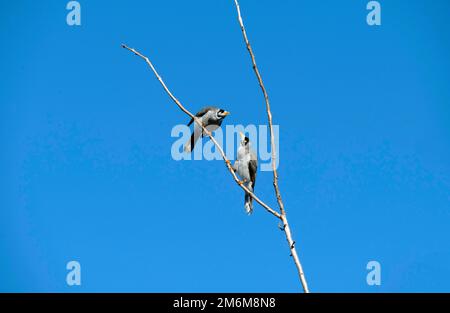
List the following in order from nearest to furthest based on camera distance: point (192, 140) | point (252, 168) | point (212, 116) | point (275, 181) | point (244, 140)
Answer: point (275, 181), point (192, 140), point (212, 116), point (244, 140), point (252, 168)

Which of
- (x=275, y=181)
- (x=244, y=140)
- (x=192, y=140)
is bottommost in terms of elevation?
(x=275, y=181)

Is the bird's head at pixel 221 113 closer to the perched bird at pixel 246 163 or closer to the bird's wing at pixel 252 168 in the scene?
the perched bird at pixel 246 163

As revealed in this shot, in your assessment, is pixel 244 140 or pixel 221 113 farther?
pixel 244 140

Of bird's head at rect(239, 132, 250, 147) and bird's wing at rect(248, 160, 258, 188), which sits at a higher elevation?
bird's head at rect(239, 132, 250, 147)

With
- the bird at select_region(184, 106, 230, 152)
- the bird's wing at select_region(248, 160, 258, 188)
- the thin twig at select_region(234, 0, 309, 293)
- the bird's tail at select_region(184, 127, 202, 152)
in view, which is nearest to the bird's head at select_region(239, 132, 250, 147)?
the bird's wing at select_region(248, 160, 258, 188)

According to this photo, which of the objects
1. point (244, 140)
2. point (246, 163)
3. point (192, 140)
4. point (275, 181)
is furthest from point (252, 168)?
point (275, 181)

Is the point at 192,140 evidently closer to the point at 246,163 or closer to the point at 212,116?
the point at 212,116

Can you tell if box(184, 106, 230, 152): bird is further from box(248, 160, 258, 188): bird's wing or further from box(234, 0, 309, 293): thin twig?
box(234, 0, 309, 293): thin twig

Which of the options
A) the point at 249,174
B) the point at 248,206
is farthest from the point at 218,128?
the point at 248,206

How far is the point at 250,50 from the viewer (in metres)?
3.29

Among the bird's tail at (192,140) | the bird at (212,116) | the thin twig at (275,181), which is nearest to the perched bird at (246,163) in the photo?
the bird at (212,116)
